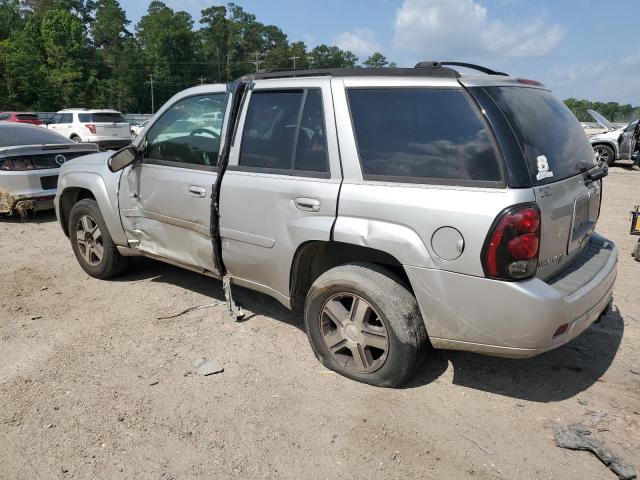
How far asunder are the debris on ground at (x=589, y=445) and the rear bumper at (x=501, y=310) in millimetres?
474

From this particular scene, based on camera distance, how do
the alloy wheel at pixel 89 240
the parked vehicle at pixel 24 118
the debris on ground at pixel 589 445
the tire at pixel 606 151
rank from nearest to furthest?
the debris on ground at pixel 589 445
the alloy wheel at pixel 89 240
the tire at pixel 606 151
the parked vehicle at pixel 24 118

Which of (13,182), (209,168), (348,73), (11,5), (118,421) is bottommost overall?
(118,421)

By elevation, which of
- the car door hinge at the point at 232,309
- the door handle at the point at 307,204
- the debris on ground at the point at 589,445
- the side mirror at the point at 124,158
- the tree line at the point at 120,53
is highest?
the tree line at the point at 120,53

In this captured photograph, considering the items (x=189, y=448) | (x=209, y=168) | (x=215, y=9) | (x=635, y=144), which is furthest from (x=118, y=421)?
(x=215, y=9)

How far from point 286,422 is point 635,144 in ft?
51.2

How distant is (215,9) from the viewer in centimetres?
11544

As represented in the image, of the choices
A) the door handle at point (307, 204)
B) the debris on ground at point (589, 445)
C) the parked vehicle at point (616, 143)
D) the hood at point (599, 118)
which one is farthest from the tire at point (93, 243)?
the parked vehicle at point (616, 143)

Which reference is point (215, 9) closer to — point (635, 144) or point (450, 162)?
point (635, 144)

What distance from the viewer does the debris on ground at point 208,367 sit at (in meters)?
3.58

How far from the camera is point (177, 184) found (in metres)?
4.20

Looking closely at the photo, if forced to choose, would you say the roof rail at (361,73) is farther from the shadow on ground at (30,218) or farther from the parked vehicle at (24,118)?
the parked vehicle at (24,118)

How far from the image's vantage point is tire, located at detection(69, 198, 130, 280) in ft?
16.5

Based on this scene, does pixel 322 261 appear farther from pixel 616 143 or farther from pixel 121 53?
pixel 121 53

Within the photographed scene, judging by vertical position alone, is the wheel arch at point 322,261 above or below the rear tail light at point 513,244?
below
